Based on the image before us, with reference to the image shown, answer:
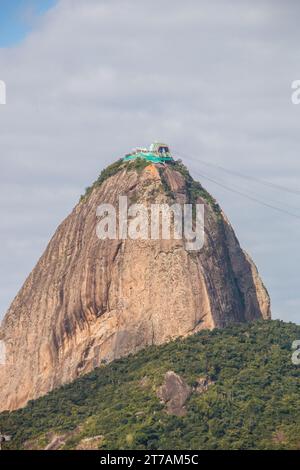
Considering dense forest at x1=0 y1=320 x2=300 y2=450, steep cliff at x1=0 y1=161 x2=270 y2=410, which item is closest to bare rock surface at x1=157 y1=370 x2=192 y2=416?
dense forest at x1=0 y1=320 x2=300 y2=450

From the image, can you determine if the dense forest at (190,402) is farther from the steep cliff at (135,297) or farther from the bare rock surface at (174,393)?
the steep cliff at (135,297)

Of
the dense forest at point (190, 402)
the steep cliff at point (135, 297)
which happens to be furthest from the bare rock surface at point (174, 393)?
the steep cliff at point (135, 297)

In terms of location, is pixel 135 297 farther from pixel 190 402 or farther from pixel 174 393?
pixel 190 402

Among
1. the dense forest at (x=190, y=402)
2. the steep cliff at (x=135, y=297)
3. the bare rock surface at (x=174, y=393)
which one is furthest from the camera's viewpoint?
the steep cliff at (x=135, y=297)

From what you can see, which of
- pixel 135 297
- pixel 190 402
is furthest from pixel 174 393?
pixel 135 297

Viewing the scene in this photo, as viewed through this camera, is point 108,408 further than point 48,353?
No
